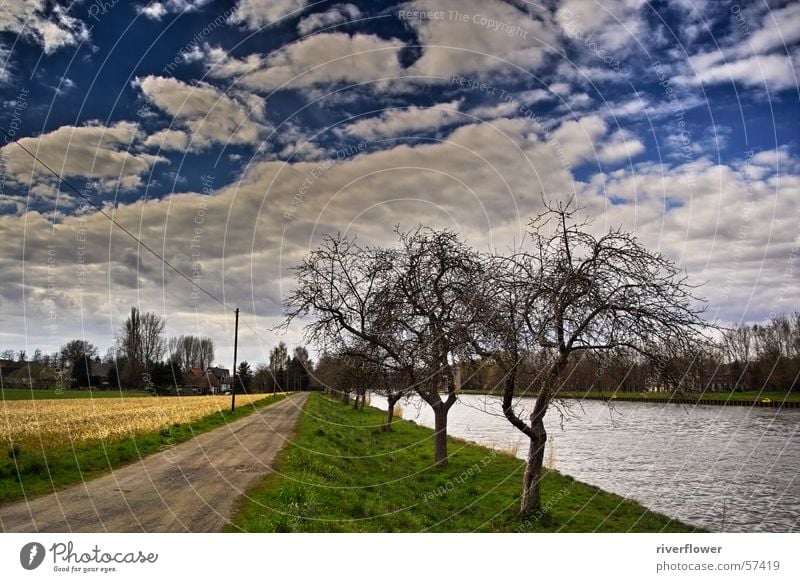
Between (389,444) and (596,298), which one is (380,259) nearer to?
(596,298)

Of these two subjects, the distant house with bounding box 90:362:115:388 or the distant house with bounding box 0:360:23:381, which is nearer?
the distant house with bounding box 0:360:23:381

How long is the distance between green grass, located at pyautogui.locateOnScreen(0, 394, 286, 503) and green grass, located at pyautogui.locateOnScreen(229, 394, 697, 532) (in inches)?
190

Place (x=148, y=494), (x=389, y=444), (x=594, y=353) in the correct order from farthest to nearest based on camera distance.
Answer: (x=389, y=444), (x=594, y=353), (x=148, y=494)

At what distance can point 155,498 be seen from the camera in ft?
37.8

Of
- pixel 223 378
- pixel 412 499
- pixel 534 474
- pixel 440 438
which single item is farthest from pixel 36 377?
pixel 534 474

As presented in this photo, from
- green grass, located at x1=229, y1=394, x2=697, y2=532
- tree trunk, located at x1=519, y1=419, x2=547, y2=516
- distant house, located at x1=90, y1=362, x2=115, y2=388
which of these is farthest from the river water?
distant house, located at x1=90, y1=362, x2=115, y2=388

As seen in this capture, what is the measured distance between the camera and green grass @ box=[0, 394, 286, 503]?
12211 mm

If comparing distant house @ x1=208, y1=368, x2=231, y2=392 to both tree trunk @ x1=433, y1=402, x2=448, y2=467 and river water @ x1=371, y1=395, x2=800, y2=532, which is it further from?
tree trunk @ x1=433, y1=402, x2=448, y2=467

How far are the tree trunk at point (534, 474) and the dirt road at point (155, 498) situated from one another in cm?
687

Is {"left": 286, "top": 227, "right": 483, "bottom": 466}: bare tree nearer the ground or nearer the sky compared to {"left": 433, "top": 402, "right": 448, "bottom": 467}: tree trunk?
nearer the sky

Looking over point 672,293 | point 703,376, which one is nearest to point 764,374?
point 703,376

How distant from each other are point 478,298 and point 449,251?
5389 millimetres

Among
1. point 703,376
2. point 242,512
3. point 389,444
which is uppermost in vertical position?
point 703,376
